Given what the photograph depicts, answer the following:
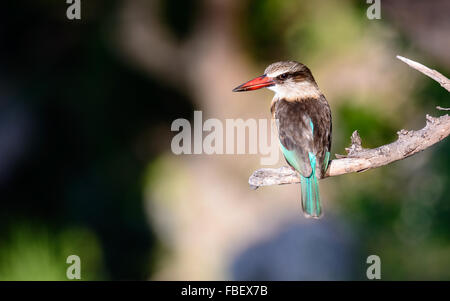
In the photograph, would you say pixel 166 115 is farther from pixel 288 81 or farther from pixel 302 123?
pixel 302 123

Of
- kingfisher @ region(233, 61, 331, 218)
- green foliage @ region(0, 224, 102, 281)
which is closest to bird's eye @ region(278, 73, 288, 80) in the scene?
kingfisher @ region(233, 61, 331, 218)

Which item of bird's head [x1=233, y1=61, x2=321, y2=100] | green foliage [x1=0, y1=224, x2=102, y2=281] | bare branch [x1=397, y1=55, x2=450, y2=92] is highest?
bird's head [x1=233, y1=61, x2=321, y2=100]

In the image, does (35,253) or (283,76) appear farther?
(283,76)

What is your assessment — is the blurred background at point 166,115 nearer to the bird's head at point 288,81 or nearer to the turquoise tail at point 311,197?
the bird's head at point 288,81

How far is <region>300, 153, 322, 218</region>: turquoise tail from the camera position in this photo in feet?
6.89

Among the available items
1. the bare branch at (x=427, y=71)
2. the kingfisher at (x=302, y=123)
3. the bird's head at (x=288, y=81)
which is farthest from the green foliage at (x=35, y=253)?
the bare branch at (x=427, y=71)

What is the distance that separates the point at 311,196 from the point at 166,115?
1.74 metres

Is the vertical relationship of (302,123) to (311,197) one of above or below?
above

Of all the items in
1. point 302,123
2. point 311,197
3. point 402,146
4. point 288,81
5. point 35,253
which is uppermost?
point 288,81

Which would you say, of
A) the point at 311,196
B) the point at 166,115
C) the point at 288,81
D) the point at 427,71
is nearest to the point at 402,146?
the point at 427,71

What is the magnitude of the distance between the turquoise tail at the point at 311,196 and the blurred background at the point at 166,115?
97 cm

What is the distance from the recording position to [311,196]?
2100mm

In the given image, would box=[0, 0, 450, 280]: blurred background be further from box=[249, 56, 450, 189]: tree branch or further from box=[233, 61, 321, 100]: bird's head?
box=[249, 56, 450, 189]: tree branch

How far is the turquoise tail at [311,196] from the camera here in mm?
2100
